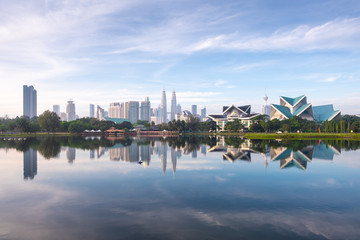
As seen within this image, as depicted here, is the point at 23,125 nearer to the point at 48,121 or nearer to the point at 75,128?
the point at 48,121

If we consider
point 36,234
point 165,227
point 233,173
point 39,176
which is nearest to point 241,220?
point 165,227

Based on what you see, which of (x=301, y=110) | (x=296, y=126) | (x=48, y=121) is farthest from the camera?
(x=301, y=110)

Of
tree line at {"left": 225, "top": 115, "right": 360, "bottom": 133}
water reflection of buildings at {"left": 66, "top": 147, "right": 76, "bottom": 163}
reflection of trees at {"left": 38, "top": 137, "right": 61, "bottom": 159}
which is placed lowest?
water reflection of buildings at {"left": 66, "top": 147, "right": 76, "bottom": 163}

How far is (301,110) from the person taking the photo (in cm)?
10969

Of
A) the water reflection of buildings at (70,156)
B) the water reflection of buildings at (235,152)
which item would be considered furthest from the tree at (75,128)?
the water reflection of buildings at (235,152)

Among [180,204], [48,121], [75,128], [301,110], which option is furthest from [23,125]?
[301,110]

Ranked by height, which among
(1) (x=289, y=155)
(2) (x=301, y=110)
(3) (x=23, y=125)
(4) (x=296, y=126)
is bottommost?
(1) (x=289, y=155)

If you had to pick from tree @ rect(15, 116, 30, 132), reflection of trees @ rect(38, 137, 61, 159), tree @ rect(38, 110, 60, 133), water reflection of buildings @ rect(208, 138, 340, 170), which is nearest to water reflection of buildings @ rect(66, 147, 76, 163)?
reflection of trees @ rect(38, 137, 61, 159)

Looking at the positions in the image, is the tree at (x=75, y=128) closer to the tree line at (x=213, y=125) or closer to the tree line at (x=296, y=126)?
the tree line at (x=213, y=125)

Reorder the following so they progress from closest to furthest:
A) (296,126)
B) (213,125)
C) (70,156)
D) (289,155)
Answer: (289,155)
(70,156)
(296,126)
(213,125)

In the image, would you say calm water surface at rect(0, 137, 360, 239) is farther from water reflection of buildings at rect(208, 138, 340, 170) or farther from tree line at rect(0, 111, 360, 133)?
Answer: tree line at rect(0, 111, 360, 133)

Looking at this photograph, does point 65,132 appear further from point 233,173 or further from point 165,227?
point 165,227

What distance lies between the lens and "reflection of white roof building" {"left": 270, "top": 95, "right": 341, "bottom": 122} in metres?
110

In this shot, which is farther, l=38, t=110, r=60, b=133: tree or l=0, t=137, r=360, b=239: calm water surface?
l=38, t=110, r=60, b=133: tree
